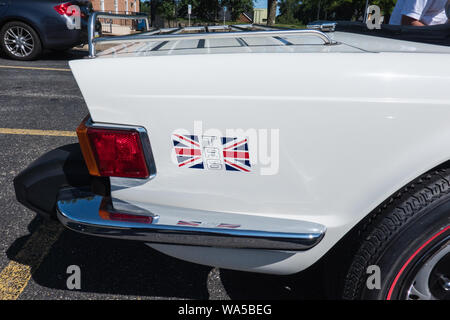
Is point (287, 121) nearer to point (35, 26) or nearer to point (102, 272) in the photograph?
point (102, 272)

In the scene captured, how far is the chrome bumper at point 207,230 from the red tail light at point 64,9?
7.40 m

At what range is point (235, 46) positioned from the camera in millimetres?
1415

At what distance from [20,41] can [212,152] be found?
795cm

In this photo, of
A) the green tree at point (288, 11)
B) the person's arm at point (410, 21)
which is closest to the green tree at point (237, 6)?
the person's arm at point (410, 21)

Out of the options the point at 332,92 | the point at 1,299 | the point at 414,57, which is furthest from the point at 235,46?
the point at 1,299

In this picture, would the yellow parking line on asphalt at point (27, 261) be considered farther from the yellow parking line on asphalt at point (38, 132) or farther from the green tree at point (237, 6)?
the green tree at point (237, 6)

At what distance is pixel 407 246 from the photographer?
1222mm

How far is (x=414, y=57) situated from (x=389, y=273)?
0.75 meters

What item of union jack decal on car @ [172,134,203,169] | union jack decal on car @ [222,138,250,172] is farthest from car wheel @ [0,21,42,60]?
union jack decal on car @ [222,138,250,172]

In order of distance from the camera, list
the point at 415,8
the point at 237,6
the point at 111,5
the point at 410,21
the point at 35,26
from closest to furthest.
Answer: the point at 415,8, the point at 410,21, the point at 35,26, the point at 111,5, the point at 237,6

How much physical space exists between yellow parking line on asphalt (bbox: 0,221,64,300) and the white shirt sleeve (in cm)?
294

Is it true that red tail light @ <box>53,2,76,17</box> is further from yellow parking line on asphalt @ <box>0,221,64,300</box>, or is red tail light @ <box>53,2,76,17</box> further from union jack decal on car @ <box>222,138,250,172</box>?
union jack decal on car @ <box>222,138,250,172</box>

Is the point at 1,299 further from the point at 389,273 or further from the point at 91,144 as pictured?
the point at 389,273

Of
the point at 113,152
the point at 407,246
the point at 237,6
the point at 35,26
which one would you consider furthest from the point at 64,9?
the point at 237,6
